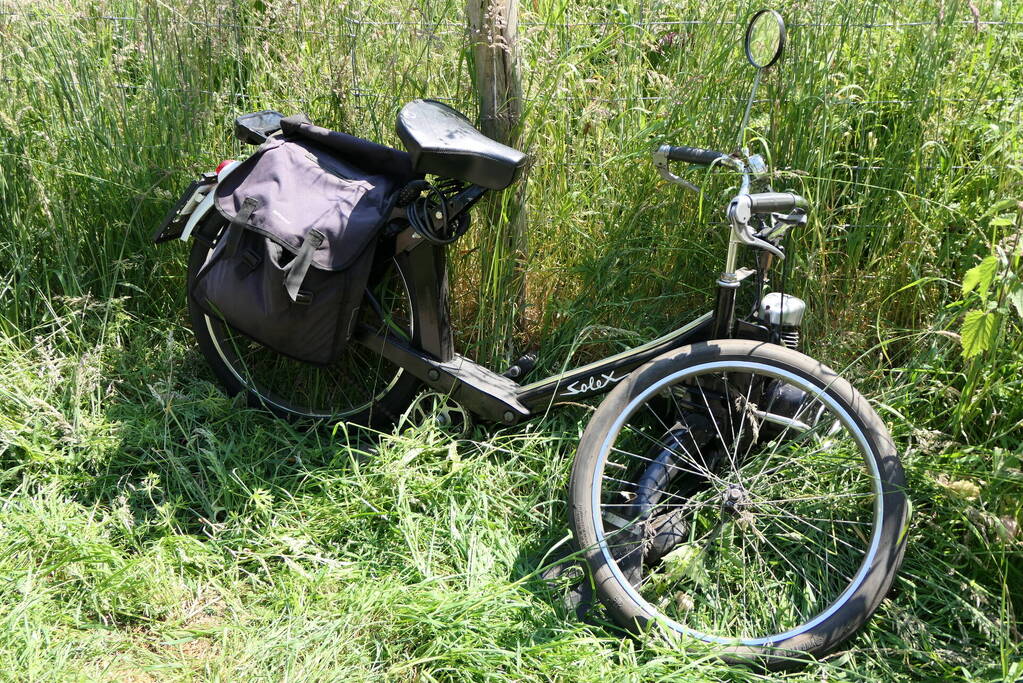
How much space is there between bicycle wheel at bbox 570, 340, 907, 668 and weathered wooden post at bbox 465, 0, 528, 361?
72 centimetres

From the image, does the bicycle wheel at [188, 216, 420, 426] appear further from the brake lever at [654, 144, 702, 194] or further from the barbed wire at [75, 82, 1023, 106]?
the brake lever at [654, 144, 702, 194]

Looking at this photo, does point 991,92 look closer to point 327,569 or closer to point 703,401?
point 703,401

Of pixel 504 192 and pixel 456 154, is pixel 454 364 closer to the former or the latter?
pixel 504 192

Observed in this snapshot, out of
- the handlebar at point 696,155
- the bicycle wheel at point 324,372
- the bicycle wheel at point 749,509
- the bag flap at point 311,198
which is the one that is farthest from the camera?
the bicycle wheel at point 324,372

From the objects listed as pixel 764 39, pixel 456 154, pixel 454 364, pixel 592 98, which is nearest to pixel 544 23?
pixel 592 98

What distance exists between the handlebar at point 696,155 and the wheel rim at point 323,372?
106cm

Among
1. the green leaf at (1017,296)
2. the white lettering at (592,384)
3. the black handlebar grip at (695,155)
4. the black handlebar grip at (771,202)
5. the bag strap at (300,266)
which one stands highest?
the black handlebar grip at (695,155)

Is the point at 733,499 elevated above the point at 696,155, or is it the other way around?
the point at 696,155

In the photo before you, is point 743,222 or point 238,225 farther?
point 238,225

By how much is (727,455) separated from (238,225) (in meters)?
1.67

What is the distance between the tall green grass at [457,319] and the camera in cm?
253

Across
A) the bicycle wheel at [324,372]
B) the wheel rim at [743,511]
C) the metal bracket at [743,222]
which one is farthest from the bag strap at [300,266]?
the metal bracket at [743,222]

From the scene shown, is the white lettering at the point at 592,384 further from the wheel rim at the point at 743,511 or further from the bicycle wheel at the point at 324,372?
the bicycle wheel at the point at 324,372

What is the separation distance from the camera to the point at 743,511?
2.65m
